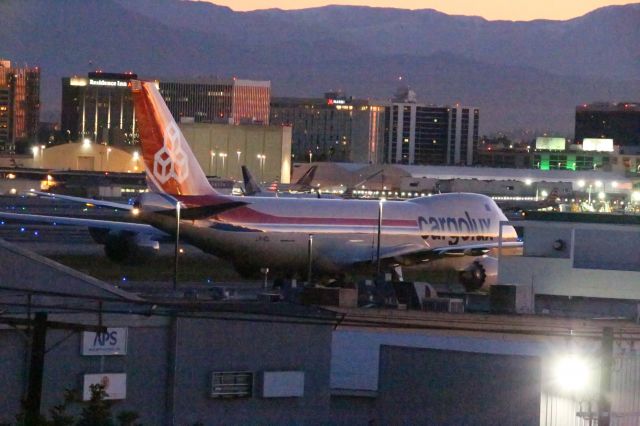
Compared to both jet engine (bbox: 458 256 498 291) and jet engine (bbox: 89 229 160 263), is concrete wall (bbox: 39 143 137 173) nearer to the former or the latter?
jet engine (bbox: 89 229 160 263)

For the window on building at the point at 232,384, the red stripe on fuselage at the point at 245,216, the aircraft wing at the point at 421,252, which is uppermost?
the red stripe on fuselage at the point at 245,216

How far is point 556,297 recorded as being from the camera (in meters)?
38.8

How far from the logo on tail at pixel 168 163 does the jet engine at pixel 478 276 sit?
1119 cm

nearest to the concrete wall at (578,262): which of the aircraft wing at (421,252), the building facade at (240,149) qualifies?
the aircraft wing at (421,252)

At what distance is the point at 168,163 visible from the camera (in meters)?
52.7

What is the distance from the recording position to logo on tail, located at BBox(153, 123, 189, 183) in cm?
5266

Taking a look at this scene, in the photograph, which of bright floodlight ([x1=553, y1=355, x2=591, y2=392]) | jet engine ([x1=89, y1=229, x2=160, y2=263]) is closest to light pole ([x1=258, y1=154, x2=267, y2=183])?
jet engine ([x1=89, y1=229, x2=160, y2=263])

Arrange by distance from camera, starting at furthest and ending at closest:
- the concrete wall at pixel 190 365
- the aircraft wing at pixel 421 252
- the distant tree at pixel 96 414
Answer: the aircraft wing at pixel 421 252
the concrete wall at pixel 190 365
the distant tree at pixel 96 414

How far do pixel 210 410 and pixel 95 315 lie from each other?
2901 mm

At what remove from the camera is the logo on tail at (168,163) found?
173ft

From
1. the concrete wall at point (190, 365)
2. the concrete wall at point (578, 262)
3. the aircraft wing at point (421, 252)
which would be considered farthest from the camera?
the aircraft wing at point (421, 252)

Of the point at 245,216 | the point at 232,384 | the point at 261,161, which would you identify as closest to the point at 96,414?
the point at 232,384

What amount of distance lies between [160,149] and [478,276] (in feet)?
42.1

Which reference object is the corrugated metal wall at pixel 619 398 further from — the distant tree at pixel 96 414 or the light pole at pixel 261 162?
the light pole at pixel 261 162
